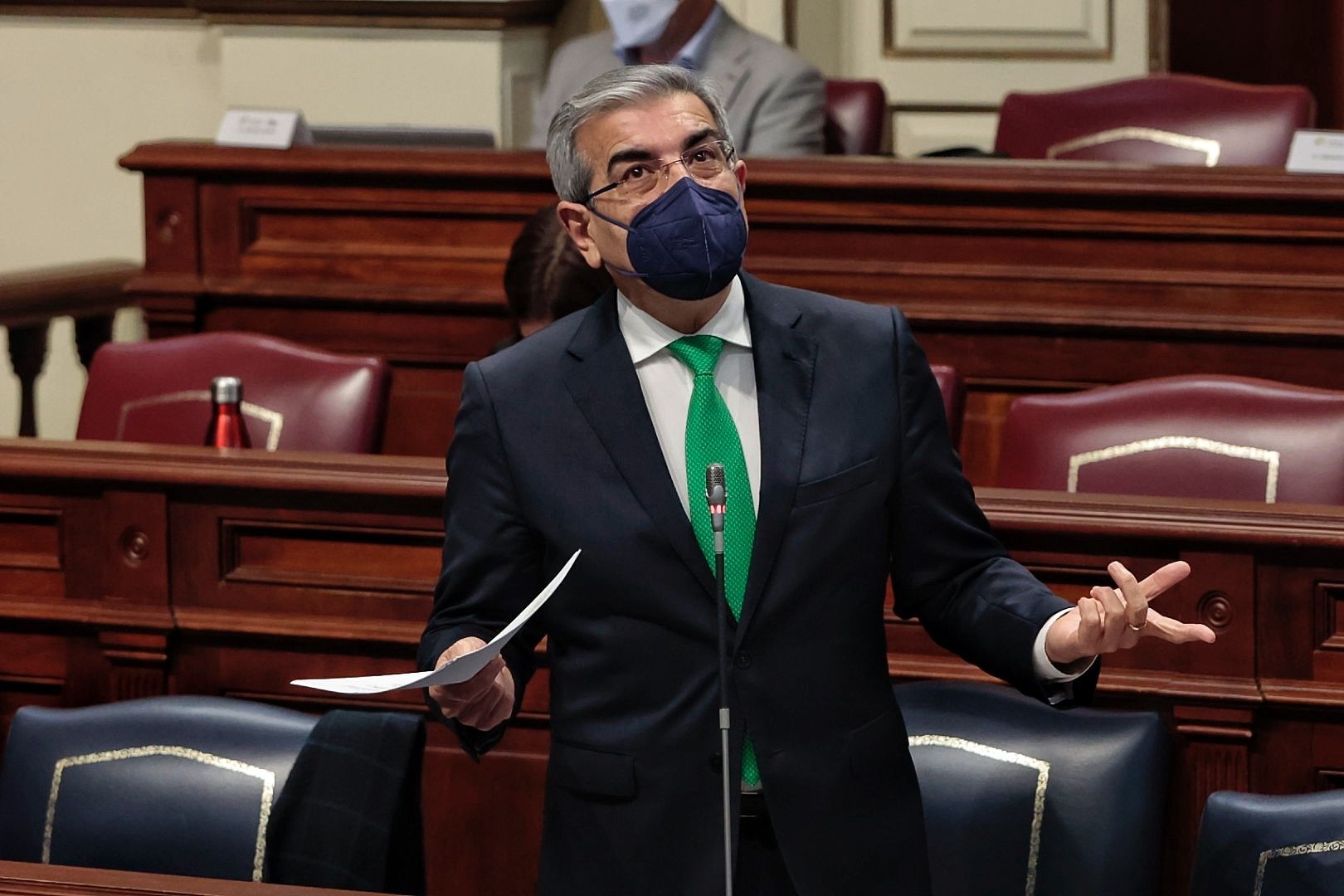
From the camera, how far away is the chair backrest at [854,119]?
14.4 feet

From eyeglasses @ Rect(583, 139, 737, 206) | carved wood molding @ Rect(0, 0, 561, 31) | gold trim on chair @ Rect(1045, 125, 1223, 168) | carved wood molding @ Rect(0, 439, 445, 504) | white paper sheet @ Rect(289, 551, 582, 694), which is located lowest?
white paper sheet @ Rect(289, 551, 582, 694)

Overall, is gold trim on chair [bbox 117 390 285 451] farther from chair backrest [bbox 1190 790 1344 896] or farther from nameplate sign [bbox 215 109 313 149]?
chair backrest [bbox 1190 790 1344 896]

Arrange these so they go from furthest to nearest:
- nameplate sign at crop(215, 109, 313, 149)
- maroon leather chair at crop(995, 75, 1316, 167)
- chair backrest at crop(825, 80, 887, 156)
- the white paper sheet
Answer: chair backrest at crop(825, 80, 887, 156) → maroon leather chair at crop(995, 75, 1316, 167) → nameplate sign at crop(215, 109, 313, 149) → the white paper sheet

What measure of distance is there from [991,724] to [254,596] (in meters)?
0.98

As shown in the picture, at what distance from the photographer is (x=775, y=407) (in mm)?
1554

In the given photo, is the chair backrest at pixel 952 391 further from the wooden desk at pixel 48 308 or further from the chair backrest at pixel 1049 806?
the wooden desk at pixel 48 308

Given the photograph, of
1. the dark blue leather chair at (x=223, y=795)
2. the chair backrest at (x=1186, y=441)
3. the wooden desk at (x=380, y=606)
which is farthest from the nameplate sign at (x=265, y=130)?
the dark blue leather chair at (x=223, y=795)

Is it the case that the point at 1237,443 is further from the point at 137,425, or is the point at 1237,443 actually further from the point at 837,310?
the point at 137,425

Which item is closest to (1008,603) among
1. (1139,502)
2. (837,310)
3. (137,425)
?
(837,310)

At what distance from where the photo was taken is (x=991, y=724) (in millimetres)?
1984

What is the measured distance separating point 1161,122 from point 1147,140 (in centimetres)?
6

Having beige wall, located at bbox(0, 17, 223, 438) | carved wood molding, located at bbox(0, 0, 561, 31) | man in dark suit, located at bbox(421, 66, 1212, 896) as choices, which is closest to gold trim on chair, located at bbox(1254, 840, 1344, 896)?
man in dark suit, located at bbox(421, 66, 1212, 896)

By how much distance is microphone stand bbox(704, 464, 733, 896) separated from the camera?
1.36m

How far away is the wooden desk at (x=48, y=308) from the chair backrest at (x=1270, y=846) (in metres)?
2.99
